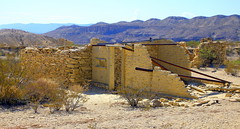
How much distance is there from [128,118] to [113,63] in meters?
5.26

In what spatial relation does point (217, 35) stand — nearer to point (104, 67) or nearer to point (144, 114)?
point (104, 67)

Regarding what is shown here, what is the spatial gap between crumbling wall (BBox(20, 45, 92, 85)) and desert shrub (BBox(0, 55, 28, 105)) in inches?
120

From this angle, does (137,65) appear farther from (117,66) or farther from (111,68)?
(111,68)

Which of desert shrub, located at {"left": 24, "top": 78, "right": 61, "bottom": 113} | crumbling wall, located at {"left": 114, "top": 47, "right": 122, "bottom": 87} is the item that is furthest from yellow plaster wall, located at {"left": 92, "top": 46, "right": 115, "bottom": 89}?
desert shrub, located at {"left": 24, "top": 78, "right": 61, "bottom": 113}

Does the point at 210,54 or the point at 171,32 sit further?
the point at 171,32

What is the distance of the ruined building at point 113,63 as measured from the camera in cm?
994

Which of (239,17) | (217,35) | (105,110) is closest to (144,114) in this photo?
(105,110)

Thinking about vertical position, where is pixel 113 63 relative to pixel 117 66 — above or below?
above

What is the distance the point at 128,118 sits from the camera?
6043 millimetres

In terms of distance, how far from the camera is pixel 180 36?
69562 mm

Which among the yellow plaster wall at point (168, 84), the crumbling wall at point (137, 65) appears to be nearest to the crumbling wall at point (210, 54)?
the crumbling wall at point (137, 65)

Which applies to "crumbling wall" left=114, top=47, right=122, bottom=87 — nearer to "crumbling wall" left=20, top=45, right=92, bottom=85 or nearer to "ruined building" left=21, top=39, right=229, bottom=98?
"ruined building" left=21, top=39, right=229, bottom=98

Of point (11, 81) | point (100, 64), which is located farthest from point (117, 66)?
point (11, 81)

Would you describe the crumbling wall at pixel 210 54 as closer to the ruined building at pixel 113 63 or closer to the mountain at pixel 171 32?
the ruined building at pixel 113 63
